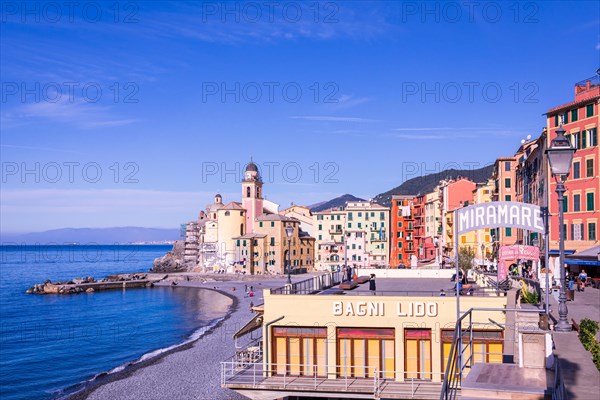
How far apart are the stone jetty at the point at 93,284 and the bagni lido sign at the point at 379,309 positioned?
10765 cm

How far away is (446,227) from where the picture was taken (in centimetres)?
9038

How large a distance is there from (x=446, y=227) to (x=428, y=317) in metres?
69.1

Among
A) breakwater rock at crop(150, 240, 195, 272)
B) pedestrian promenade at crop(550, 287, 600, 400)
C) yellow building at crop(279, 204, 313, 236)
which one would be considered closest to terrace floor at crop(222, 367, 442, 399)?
pedestrian promenade at crop(550, 287, 600, 400)

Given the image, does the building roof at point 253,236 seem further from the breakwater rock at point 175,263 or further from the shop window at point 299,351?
the shop window at point 299,351

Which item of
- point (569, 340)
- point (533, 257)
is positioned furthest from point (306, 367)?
point (569, 340)

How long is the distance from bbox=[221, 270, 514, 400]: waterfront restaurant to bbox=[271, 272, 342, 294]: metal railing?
3.83 feet

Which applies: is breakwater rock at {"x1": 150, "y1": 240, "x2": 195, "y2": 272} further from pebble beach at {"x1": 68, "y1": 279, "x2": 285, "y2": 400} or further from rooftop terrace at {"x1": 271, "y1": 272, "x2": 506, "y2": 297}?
rooftop terrace at {"x1": 271, "y1": 272, "x2": 506, "y2": 297}

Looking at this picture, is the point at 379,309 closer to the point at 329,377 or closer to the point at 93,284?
the point at 329,377

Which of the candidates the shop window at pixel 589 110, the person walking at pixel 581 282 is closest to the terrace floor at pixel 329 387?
the person walking at pixel 581 282

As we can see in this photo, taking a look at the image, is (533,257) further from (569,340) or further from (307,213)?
(307,213)

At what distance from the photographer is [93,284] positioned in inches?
5005

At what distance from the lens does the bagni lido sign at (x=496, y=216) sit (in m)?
12.6

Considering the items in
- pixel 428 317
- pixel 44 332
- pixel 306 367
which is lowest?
pixel 44 332

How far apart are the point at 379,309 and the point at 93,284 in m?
113
